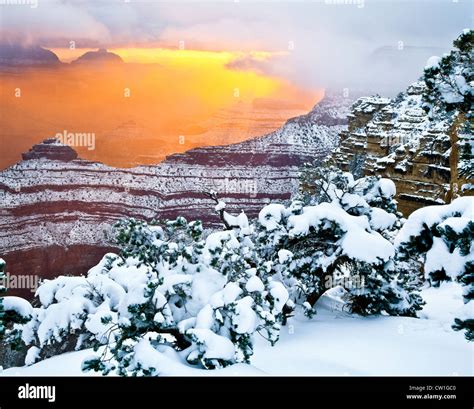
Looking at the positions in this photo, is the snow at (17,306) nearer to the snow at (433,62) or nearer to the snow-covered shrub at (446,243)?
the snow-covered shrub at (446,243)

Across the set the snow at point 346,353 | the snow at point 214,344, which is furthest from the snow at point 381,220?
the snow at point 214,344

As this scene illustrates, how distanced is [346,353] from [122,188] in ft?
Answer: 104

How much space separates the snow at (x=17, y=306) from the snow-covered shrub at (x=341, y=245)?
311 cm

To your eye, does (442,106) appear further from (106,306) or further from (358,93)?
(358,93)

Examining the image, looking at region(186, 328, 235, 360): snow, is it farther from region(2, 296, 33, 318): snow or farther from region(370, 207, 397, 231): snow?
region(370, 207, 397, 231): snow

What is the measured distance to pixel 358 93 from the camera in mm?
24562

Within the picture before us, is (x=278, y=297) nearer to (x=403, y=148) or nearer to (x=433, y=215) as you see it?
(x=433, y=215)

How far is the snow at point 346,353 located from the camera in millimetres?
3705

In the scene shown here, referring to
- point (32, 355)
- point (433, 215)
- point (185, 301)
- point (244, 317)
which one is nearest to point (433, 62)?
point (433, 215)

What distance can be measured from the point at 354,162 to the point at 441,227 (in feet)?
43.7

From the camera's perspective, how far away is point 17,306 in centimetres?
379

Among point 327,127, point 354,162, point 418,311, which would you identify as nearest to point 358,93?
point 327,127

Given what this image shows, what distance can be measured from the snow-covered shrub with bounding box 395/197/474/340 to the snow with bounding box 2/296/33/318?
2718 mm

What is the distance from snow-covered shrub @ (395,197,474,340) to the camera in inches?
121
